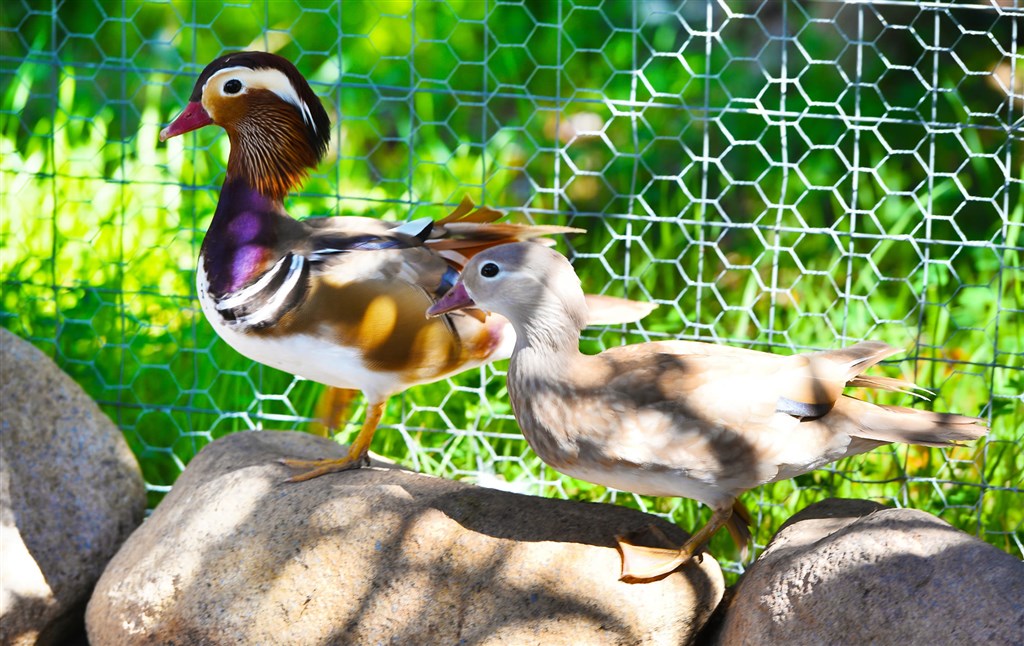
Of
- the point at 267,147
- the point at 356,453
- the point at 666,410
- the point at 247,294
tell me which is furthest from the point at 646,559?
the point at 267,147

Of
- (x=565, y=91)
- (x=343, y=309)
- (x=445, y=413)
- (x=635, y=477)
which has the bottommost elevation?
(x=445, y=413)

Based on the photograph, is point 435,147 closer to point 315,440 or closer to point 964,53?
point 315,440

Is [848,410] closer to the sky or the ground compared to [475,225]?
closer to the ground

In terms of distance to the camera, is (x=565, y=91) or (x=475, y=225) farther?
(x=565, y=91)

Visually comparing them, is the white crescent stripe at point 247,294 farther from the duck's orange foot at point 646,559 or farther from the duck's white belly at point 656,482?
the duck's orange foot at point 646,559

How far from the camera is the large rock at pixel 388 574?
7.80 feet

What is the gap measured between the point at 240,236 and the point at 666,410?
104cm

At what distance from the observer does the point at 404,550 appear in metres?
2.49

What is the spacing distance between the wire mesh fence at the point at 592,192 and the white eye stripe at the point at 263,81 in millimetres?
433

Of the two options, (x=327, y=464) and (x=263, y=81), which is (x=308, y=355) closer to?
(x=327, y=464)

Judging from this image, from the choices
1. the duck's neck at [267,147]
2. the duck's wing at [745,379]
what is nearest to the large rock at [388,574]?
the duck's wing at [745,379]

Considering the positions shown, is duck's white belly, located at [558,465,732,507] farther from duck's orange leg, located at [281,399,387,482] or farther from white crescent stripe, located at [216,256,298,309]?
white crescent stripe, located at [216,256,298,309]

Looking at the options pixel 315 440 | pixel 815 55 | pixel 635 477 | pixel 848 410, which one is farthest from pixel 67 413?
pixel 815 55

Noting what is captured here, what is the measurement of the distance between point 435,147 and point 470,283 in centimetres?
185
